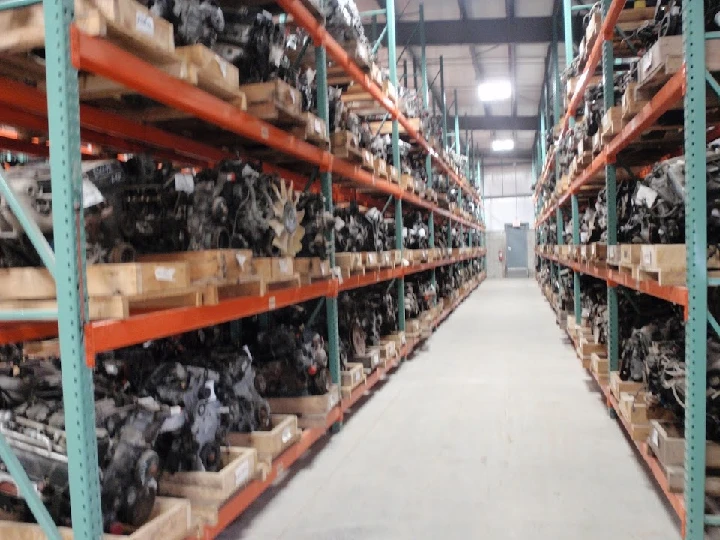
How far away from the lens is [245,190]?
357 centimetres

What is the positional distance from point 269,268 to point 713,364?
258 centimetres

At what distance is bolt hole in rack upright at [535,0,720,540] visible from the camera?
2.79m

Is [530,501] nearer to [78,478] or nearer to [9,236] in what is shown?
[78,478]

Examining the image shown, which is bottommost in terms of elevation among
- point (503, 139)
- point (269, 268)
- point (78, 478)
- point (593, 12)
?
point (78, 478)

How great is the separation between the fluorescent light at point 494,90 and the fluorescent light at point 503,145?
6987 millimetres

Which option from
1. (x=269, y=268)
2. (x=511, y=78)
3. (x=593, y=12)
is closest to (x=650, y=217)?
(x=269, y=268)

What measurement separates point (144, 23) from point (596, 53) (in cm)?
506

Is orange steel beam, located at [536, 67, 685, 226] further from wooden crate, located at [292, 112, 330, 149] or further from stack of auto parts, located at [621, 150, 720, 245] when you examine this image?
wooden crate, located at [292, 112, 330, 149]

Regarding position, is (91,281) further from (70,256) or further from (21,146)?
(21,146)

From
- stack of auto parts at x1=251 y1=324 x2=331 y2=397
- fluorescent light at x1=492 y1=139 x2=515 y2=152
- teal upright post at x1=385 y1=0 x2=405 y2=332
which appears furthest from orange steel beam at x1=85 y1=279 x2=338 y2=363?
fluorescent light at x1=492 y1=139 x2=515 y2=152

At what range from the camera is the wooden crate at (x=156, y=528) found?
7.50ft

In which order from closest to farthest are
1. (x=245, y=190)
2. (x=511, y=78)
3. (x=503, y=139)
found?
(x=245, y=190)
(x=511, y=78)
(x=503, y=139)

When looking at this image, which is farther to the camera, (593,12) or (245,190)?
(593,12)

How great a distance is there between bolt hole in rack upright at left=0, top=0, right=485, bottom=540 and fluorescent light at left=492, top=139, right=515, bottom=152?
21947mm
